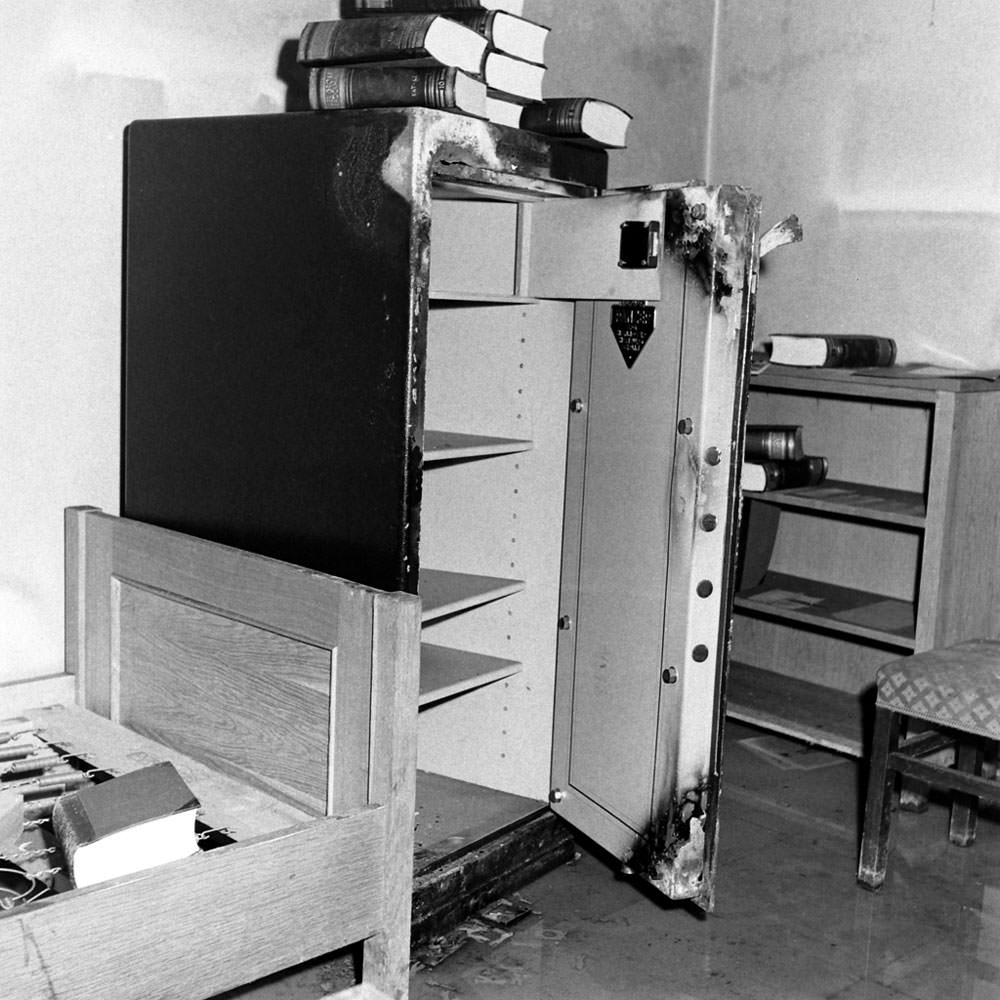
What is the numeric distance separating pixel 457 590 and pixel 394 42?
1.06m

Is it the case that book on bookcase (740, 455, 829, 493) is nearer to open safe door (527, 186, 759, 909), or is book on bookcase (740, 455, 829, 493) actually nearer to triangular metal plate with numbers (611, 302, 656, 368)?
open safe door (527, 186, 759, 909)

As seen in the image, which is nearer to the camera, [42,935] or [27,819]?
[42,935]

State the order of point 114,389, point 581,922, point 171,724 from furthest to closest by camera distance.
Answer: point 581,922 → point 114,389 → point 171,724

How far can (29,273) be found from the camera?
2326mm

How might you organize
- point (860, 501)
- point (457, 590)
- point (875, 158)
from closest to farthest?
point (457, 590), point (860, 501), point (875, 158)

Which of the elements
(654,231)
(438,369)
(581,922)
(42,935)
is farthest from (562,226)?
(42,935)

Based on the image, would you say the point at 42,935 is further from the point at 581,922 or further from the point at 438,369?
the point at 438,369

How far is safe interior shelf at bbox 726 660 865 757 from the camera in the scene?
3.53 m

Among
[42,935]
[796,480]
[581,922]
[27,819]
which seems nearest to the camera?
[42,935]

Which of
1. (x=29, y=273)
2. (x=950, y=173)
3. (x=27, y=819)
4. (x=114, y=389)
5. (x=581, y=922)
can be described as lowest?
(x=581, y=922)

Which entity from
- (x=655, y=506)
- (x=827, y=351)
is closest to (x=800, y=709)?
(x=827, y=351)

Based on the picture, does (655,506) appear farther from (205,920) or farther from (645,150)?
(645,150)

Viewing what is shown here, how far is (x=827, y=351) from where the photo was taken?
353 cm

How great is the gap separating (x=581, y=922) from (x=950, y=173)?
224 centimetres
